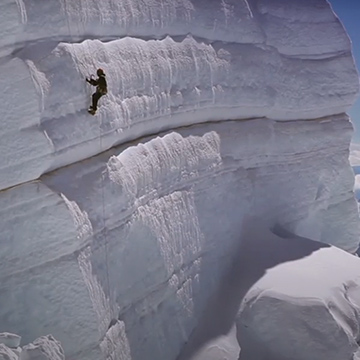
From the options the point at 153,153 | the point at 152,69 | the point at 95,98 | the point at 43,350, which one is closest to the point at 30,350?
the point at 43,350

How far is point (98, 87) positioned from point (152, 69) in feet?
2.54

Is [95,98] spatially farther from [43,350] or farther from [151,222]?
[43,350]

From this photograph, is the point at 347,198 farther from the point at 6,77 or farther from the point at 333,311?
the point at 6,77

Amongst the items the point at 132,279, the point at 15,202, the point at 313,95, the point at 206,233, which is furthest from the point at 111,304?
the point at 313,95

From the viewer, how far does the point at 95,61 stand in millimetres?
3662

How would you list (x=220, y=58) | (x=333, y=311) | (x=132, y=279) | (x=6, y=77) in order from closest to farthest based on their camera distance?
(x=6, y=77), (x=132, y=279), (x=333, y=311), (x=220, y=58)

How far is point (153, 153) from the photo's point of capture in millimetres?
4238

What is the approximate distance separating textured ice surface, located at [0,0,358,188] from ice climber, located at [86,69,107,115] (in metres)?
0.04

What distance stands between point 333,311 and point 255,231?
41.3 inches

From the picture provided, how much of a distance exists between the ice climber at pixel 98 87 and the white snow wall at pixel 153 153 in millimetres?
43

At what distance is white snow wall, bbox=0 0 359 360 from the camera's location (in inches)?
127

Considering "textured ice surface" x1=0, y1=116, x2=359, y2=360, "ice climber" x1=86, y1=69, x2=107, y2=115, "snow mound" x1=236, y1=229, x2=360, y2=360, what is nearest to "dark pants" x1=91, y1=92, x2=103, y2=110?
"ice climber" x1=86, y1=69, x2=107, y2=115

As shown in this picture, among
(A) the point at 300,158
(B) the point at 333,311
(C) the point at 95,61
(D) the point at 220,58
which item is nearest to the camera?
(C) the point at 95,61

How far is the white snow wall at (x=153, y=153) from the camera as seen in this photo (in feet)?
10.6
